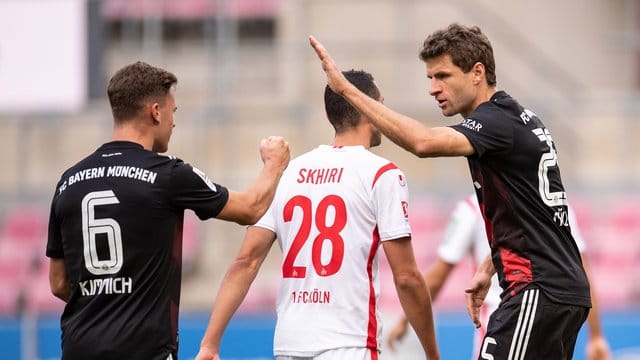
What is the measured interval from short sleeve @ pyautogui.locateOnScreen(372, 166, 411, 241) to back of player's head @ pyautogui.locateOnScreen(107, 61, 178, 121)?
3.57 feet

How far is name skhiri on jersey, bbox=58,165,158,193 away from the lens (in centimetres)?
492

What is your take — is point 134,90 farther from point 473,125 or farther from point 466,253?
point 466,253

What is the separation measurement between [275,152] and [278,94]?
10.8 metres

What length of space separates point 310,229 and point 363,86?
28.5 inches

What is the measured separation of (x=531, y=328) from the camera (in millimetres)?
5086

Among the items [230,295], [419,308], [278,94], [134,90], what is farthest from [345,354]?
[278,94]

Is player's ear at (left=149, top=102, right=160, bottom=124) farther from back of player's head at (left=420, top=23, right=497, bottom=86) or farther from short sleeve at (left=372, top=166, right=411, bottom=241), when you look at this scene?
back of player's head at (left=420, top=23, right=497, bottom=86)

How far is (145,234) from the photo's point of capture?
4.90m

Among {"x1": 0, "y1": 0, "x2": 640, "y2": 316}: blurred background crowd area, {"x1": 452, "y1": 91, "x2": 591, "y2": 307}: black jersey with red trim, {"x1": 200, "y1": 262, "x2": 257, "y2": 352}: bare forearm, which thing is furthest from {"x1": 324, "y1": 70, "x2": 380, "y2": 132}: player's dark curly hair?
{"x1": 0, "y1": 0, "x2": 640, "y2": 316}: blurred background crowd area

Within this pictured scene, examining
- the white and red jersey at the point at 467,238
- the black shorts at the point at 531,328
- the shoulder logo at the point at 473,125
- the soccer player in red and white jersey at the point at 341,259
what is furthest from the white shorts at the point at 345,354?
the white and red jersey at the point at 467,238

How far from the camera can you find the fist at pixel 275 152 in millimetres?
5238

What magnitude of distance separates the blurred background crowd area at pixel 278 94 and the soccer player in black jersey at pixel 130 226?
7.51 m

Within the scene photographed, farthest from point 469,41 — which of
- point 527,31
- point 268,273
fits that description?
point 527,31

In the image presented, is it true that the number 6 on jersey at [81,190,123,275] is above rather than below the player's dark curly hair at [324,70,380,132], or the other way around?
below
